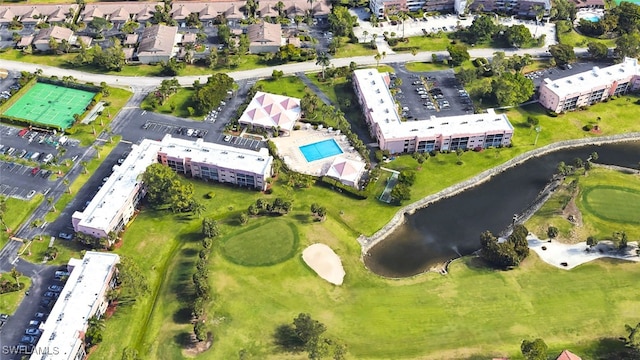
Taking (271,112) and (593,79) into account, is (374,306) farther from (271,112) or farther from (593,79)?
(593,79)

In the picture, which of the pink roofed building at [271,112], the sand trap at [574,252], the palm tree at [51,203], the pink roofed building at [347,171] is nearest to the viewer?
the sand trap at [574,252]

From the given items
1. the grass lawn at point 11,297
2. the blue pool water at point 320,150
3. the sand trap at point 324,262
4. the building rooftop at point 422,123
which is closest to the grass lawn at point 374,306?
the sand trap at point 324,262

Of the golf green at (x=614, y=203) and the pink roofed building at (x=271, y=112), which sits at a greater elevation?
the pink roofed building at (x=271, y=112)

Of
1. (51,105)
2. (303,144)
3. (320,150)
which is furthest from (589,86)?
(51,105)

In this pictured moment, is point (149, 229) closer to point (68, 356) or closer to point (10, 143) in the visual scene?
point (68, 356)

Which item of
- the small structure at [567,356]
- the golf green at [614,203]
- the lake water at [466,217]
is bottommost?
the lake water at [466,217]

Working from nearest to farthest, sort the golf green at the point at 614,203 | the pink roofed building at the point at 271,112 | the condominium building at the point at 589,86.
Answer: the golf green at the point at 614,203, the pink roofed building at the point at 271,112, the condominium building at the point at 589,86

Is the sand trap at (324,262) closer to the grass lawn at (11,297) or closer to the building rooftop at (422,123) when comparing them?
the building rooftop at (422,123)

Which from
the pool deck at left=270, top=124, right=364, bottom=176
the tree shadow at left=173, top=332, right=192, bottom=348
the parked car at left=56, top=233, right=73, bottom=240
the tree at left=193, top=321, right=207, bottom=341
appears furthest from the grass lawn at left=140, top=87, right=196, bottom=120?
the tree at left=193, top=321, right=207, bottom=341
